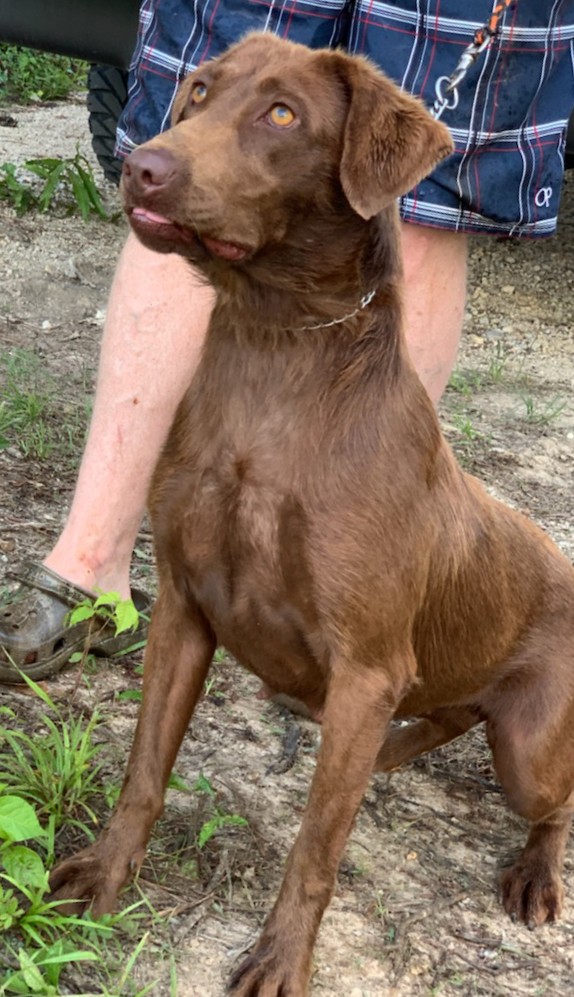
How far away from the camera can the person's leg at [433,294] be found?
10.8 ft

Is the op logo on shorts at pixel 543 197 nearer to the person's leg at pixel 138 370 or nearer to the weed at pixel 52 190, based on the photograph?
the person's leg at pixel 138 370

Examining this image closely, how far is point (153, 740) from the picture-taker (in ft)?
8.38

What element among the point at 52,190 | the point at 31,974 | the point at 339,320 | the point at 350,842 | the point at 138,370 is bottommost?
the point at 350,842

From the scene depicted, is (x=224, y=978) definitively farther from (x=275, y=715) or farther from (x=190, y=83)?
(x=190, y=83)

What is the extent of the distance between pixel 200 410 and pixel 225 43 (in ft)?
3.63

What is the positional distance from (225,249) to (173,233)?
11 cm

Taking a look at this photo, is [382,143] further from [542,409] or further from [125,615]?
[542,409]

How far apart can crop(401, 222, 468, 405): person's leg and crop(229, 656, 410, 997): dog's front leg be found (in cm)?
113

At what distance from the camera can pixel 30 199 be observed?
6.30 meters

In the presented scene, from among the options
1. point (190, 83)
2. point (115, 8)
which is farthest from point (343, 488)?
point (115, 8)

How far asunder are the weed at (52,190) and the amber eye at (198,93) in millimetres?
3877

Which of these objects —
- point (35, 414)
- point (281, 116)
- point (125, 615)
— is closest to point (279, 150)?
point (281, 116)

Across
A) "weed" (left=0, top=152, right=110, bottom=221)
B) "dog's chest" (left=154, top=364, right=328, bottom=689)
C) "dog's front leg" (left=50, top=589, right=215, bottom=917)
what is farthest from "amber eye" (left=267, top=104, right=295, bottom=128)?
"weed" (left=0, top=152, right=110, bottom=221)

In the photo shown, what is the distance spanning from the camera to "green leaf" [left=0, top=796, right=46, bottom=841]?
222cm
